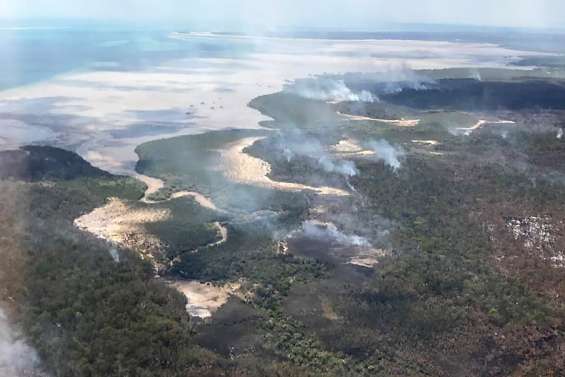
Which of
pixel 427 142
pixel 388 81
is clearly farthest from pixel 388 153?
pixel 388 81

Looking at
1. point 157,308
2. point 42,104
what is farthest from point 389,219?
point 42,104

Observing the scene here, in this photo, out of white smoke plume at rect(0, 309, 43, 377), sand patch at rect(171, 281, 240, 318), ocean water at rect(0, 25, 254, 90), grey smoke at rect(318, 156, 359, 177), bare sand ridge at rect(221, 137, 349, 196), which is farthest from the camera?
ocean water at rect(0, 25, 254, 90)

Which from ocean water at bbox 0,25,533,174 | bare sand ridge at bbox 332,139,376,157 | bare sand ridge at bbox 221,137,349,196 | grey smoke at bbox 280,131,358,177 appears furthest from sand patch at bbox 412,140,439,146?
ocean water at bbox 0,25,533,174

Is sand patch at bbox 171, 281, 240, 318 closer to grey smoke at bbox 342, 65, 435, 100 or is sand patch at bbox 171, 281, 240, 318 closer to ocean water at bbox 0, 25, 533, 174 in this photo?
ocean water at bbox 0, 25, 533, 174

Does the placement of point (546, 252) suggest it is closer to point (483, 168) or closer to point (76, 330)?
point (483, 168)

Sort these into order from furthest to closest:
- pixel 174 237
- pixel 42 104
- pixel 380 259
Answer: pixel 42 104
pixel 174 237
pixel 380 259
